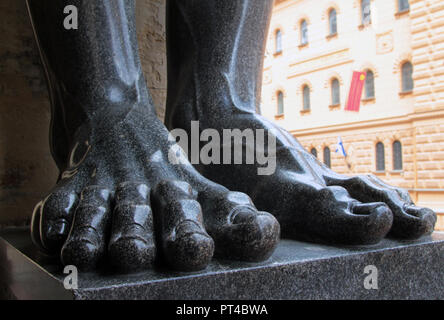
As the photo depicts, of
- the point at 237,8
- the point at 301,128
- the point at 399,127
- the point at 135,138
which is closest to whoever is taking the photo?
the point at 135,138

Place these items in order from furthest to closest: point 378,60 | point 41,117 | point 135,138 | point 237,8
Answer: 1. point 378,60
2. point 41,117
3. point 237,8
4. point 135,138

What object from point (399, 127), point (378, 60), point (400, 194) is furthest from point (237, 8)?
point (378, 60)

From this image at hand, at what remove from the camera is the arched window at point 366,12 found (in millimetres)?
12734

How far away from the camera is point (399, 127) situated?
463 inches

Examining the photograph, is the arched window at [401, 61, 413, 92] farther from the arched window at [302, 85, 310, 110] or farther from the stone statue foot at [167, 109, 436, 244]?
the stone statue foot at [167, 109, 436, 244]

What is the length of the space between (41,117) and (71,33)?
69 cm

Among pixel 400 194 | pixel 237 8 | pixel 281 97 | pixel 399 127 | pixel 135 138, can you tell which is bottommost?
pixel 400 194

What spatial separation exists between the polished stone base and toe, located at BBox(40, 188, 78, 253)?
0.03 meters

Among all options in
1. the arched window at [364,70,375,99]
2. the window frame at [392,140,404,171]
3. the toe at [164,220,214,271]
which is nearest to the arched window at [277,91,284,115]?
the arched window at [364,70,375,99]

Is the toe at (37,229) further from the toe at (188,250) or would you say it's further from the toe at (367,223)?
the toe at (367,223)

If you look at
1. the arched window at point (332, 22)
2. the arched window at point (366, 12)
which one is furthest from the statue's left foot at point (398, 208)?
the arched window at point (332, 22)

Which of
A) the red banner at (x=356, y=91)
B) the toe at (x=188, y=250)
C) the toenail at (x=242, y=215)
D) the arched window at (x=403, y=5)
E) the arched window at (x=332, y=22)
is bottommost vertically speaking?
the toe at (x=188, y=250)

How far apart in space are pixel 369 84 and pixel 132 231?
13.3m
